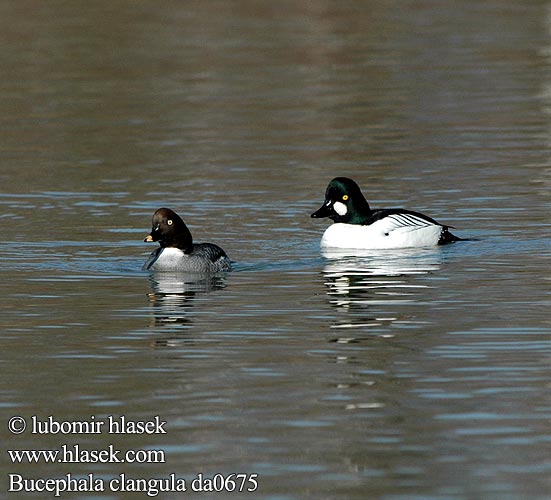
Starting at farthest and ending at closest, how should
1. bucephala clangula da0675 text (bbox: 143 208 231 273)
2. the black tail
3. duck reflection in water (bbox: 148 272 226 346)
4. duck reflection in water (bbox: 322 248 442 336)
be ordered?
the black tail → bucephala clangula da0675 text (bbox: 143 208 231 273) → duck reflection in water (bbox: 148 272 226 346) → duck reflection in water (bbox: 322 248 442 336)

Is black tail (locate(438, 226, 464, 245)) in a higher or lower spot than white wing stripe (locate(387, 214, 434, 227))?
lower

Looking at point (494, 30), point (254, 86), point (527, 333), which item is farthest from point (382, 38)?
point (527, 333)

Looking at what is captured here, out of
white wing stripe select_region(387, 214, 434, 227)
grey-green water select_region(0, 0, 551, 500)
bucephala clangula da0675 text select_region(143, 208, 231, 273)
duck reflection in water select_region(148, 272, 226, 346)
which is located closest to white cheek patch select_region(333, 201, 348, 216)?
grey-green water select_region(0, 0, 551, 500)

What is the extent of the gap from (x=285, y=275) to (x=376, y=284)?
3.80 feet

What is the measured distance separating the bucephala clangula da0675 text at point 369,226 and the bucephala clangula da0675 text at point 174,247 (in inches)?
79.4

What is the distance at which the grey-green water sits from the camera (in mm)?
10594

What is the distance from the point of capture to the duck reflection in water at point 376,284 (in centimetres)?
1462

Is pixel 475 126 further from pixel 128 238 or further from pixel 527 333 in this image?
pixel 527 333

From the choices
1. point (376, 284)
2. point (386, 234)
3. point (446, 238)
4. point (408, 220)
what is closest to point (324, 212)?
point (386, 234)

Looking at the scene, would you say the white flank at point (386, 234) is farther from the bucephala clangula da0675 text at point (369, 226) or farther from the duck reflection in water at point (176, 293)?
the duck reflection in water at point (176, 293)

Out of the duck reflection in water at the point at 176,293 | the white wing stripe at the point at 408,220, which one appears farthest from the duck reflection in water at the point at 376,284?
the duck reflection in water at the point at 176,293

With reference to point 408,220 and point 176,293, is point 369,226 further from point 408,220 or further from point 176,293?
point 176,293

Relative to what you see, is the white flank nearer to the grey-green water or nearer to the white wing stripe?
the white wing stripe

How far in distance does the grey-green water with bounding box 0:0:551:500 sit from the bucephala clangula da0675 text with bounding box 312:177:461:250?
0.24 metres
